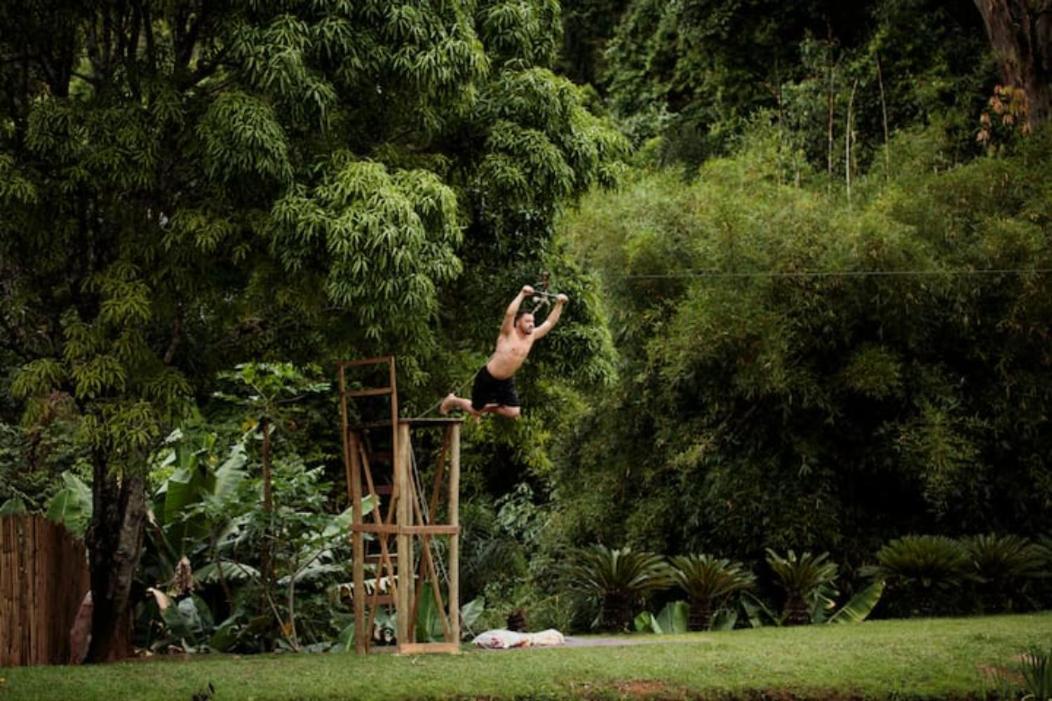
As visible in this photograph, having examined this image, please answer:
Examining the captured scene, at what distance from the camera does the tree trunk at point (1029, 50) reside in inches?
638

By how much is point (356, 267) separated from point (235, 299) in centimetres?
185

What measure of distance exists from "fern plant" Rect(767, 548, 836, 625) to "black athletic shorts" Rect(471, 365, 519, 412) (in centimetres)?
453

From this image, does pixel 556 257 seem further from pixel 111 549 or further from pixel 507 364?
pixel 111 549

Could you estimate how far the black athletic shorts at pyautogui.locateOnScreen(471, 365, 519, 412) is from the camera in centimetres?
1112

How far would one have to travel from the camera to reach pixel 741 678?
993cm

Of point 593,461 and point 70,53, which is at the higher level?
point 70,53

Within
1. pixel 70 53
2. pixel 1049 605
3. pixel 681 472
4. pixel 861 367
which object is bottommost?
pixel 1049 605

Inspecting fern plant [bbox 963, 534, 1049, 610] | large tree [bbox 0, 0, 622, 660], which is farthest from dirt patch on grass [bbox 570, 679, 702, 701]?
fern plant [bbox 963, 534, 1049, 610]

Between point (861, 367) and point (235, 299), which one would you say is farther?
point (861, 367)

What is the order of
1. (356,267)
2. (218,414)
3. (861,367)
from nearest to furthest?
(356,267)
(861,367)
(218,414)

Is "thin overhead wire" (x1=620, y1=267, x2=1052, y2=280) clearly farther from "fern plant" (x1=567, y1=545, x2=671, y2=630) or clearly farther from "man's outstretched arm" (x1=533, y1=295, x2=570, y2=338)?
"man's outstretched arm" (x1=533, y1=295, x2=570, y2=338)

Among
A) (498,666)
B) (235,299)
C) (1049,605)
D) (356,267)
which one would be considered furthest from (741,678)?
(1049,605)

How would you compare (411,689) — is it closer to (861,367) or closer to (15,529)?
(15,529)

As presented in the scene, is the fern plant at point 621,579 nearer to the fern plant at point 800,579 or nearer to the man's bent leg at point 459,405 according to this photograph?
the fern plant at point 800,579
